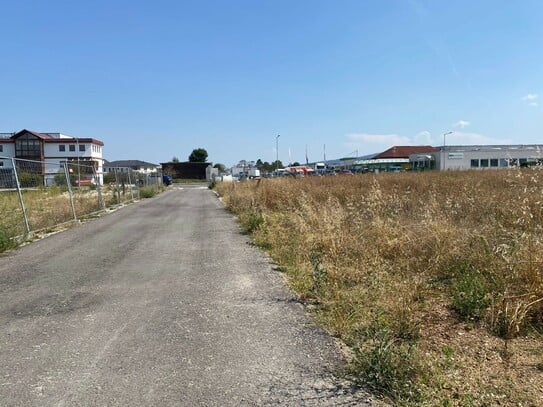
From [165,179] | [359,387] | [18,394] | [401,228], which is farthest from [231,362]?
[165,179]

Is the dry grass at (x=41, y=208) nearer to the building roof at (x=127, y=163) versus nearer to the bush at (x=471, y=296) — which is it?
the bush at (x=471, y=296)

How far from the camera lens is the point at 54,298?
19.9 feet

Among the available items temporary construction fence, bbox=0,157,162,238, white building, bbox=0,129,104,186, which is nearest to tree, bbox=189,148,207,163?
white building, bbox=0,129,104,186

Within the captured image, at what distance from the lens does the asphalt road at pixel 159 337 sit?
3.42 m

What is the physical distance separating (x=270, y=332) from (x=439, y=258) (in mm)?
3115

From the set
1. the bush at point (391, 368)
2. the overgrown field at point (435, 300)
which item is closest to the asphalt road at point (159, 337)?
the bush at point (391, 368)

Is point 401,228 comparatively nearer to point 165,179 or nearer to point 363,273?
point 363,273

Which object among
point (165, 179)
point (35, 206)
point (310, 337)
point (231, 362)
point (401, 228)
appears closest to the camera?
point (231, 362)

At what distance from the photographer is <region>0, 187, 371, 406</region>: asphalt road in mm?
3424

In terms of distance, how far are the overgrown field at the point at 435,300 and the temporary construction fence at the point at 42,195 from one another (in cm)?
704

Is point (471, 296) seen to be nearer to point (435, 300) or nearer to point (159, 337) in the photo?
point (435, 300)

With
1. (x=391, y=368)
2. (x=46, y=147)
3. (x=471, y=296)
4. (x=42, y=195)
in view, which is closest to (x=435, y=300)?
(x=471, y=296)

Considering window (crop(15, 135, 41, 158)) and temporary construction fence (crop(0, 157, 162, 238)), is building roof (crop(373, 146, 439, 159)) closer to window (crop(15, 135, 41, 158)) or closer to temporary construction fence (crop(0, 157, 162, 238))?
window (crop(15, 135, 41, 158))

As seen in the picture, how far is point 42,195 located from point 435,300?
12.7 m
